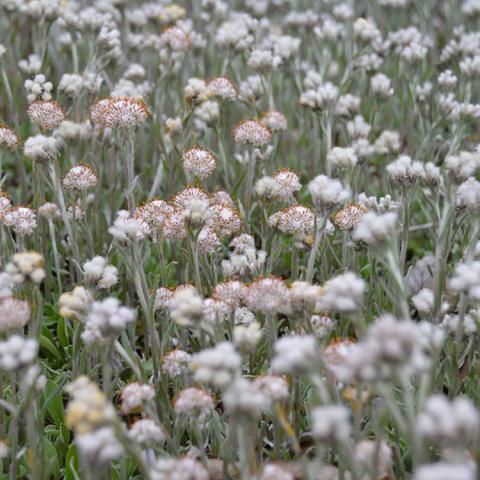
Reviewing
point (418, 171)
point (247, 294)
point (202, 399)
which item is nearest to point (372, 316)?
point (418, 171)

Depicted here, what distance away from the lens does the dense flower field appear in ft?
4.67

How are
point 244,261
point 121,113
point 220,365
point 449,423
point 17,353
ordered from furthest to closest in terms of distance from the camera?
point 121,113 < point 244,261 < point 17,353 < point 220,365 < point 449,423

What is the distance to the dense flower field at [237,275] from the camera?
1425 mm

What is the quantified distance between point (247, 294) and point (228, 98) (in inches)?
51.3

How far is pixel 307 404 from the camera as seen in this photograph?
6.57ft

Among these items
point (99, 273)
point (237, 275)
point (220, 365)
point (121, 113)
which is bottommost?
point (237, 275)

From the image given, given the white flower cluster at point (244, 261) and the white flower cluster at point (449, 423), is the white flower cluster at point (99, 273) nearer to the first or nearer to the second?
the white flower cluster at point (244, 261)

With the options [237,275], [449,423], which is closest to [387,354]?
[449,423]

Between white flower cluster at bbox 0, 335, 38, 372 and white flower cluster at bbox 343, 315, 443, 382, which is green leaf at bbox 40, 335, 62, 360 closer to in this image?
white flower cluster at bbox 0, 335, 38, 372

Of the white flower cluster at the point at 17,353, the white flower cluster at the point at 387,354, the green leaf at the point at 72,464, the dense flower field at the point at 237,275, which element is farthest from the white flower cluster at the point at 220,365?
the green leaf at the point at 72,464

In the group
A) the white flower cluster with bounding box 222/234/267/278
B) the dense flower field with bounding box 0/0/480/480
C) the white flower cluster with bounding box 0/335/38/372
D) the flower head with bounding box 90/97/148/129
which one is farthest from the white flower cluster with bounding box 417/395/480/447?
the flower head with bounding box 90/97/148/129

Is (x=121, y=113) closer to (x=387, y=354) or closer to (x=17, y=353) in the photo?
(x=17, y=353)

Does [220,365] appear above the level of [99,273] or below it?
above

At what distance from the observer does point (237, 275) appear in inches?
85.9
